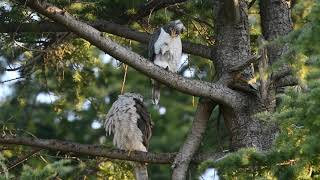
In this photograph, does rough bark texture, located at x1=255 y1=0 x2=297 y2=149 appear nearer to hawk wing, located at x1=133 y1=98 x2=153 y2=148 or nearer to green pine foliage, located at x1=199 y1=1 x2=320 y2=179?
hawk wing, located at x1=133 y1=98 x2=153 y2=148

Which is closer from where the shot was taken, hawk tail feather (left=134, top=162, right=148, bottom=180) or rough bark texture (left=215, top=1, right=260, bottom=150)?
rough bark texture (left=215, top=1, right=260, bottom=150)

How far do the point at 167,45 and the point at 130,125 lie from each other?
108cm

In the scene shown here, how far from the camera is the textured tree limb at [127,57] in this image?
6.61 meters

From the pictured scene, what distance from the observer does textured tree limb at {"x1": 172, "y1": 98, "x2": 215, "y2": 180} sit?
24.3ft

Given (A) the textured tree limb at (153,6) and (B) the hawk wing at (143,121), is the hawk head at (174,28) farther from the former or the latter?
(B) the hawk wing at (143,121)

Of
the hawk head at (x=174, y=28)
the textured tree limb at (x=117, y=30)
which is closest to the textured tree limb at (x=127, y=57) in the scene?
the textured tree limb at (x=117, y=30)

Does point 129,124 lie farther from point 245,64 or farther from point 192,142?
point 245,64

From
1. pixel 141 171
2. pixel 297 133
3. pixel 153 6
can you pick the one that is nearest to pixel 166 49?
pixel 153 6

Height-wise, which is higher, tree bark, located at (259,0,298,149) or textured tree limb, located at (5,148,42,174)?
tree bark, located at (259,0,298,149)

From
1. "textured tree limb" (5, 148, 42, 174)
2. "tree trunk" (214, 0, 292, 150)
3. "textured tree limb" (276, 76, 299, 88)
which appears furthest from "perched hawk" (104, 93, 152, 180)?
"textured tree limb" (276, 76, 299, 88)

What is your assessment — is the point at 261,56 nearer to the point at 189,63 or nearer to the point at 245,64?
the point at 245,64

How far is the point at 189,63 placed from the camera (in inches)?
354

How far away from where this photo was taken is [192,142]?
24.8 feet

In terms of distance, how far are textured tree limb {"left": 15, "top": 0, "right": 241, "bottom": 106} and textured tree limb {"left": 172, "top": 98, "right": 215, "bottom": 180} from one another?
38cm
